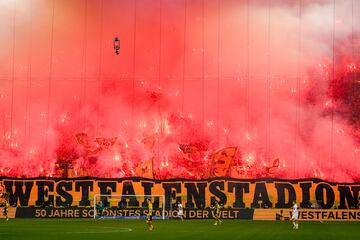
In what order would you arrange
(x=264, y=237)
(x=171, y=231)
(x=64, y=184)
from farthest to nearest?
(x=64, y=184)
(x=171, y=231)
(x=264, y=237)

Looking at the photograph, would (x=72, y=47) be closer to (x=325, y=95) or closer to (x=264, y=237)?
(x=325, y=95)

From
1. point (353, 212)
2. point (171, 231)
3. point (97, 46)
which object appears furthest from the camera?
point (97, 46)

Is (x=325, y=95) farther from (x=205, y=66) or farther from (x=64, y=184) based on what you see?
(x=64, y=184)

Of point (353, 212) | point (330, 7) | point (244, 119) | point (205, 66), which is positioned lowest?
point (353, 212)

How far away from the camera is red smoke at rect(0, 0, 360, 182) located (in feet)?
191

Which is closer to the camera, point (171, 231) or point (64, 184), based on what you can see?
point (171, 231)

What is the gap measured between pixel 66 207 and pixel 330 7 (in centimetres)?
2714

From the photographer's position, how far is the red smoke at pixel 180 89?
58.3 metres

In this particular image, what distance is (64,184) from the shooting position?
187 feet

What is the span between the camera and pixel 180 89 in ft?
197

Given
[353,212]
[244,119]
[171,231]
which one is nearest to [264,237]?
[171,231]

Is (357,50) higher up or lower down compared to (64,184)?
higher up

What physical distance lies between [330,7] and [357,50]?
4.24 m

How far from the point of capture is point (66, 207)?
173ft
